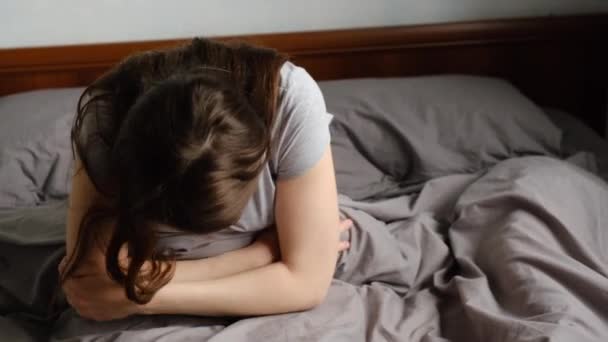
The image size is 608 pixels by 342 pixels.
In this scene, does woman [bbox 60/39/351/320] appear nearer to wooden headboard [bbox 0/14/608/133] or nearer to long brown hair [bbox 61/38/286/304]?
long brown hair [bbox 61/38/286/304]

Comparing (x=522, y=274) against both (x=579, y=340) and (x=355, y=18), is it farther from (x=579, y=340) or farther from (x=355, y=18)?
(x=355, y=18)

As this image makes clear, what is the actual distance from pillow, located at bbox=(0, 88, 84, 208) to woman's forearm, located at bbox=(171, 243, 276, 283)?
51 cm

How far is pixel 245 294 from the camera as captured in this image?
1015mm

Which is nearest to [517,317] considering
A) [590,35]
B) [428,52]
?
[428,52]

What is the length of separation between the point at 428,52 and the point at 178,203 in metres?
1.15

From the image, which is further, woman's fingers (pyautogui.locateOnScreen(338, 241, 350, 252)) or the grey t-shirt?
woman's fingers (pyautogui.locateOnScreen(338, 241, 350, 252))

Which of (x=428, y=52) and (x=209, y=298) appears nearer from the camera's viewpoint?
(x=209, y=298)

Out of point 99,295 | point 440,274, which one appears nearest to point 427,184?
point 440,274

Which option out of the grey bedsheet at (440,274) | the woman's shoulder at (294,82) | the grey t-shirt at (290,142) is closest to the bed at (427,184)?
the grey bedsheet at (440,274)

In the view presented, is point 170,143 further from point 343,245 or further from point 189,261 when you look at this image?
point 343,245

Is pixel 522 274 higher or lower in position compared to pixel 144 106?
lower

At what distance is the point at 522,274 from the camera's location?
3.48 feet

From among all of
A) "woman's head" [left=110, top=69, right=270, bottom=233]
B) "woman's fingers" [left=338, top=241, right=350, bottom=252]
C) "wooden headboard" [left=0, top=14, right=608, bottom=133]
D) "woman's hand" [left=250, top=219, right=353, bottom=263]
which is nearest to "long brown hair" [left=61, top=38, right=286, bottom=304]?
"woman's head" [left=110, top=69, right=270, bottom=233]

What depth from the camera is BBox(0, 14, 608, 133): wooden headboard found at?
176 centimetres
